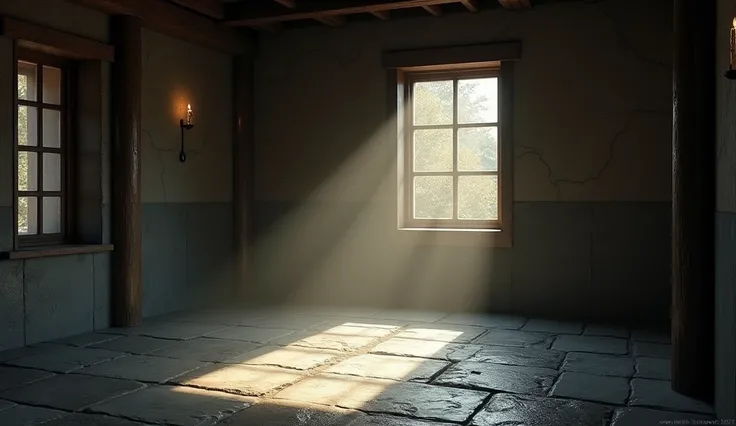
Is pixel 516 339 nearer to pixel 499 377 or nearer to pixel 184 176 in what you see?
pixel 499 377

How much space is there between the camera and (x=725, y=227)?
2.88m

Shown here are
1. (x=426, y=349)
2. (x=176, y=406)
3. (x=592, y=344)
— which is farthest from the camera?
(x=592, y=344)

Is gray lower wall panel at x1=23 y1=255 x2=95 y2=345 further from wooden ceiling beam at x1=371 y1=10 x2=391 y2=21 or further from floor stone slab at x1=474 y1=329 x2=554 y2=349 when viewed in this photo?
Result: wooden ceiling beam at x1=371 y1=10 x2=391 y2=21

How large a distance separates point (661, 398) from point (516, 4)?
11.4ft

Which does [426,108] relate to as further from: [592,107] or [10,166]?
[10,166]

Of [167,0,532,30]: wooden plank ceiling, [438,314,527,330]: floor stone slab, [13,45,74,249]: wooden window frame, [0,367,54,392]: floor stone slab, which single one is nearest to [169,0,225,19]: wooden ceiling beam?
[167,0,532,30]: wooden plank ceiling

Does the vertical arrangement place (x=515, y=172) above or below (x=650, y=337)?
above

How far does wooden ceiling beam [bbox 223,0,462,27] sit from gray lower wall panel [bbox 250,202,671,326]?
1.75m

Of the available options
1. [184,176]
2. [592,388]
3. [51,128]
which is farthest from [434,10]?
[592,388]

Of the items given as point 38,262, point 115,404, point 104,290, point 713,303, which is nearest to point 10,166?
point 38,262

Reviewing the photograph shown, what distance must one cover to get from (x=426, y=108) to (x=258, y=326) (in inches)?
98.8

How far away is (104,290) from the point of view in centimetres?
525

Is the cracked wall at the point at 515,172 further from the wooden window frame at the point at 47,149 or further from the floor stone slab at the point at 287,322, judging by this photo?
the wooden window frame at the point at 47,149

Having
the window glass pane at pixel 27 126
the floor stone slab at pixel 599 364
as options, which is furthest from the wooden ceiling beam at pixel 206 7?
the floor stone slab at pixel 599 364
